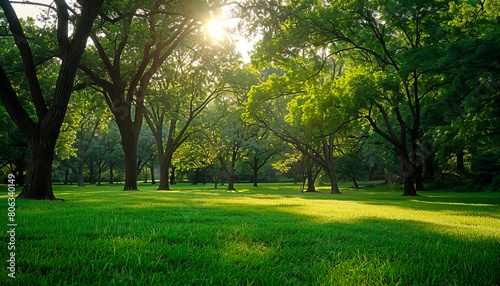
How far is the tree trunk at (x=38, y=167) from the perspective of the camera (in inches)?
324

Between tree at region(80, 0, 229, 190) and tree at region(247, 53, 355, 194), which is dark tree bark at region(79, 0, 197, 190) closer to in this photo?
tree at region(80, 0, 229, 190)

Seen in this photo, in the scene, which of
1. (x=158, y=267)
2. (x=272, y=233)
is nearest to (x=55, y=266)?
(x=158, y=267)

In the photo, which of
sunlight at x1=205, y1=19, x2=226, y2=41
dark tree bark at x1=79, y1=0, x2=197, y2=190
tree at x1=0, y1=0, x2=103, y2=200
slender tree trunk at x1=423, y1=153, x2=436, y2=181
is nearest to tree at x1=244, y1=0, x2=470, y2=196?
sunlight at x1=205, y1=19, x2=226, y2=41

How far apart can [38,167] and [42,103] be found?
2.10 metres

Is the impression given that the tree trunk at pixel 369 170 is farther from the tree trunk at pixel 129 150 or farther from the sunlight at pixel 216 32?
the tree trunk at pixel 129 150

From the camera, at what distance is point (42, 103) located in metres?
8.80

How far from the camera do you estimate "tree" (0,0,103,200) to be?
8258 millimetres

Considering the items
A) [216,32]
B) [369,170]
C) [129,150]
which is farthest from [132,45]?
[369,170]

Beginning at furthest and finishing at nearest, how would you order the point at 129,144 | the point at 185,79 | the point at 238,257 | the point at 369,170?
the point at 369,170 → the point at 185,79 → the point at 129,144 → the point at 238,257

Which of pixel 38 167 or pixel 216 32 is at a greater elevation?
pixel 216 32

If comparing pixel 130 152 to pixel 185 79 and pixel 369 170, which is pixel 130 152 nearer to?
pixel 185 79

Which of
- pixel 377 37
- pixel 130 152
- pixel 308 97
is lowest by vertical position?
pixel 130 152

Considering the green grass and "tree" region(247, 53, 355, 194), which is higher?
"tree" region(247, 53, 355, 194)

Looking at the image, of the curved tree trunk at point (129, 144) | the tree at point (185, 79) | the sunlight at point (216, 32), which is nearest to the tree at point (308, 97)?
the tree at point (185, 79)
